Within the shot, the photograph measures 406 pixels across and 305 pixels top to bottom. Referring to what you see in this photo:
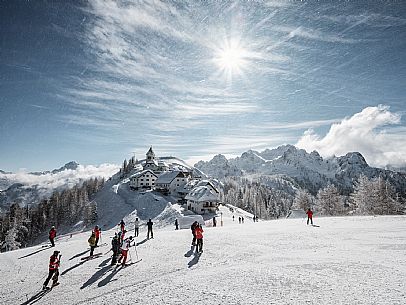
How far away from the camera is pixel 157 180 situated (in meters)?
93.6

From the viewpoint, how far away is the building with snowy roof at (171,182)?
297ft

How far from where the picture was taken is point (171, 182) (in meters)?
90.4

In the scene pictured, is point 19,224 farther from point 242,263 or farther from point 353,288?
point 353,288

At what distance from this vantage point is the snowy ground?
9156 mm

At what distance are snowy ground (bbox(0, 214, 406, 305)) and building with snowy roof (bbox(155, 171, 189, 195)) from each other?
71729 mm

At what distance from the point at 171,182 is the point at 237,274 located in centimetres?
8046

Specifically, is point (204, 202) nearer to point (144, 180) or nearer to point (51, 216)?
point (144, 180)

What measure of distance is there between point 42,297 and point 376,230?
80.3ft

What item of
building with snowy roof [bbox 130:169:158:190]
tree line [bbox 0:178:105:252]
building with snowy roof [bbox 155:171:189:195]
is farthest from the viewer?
building with snowy roof [bbox 130:169:158:190]

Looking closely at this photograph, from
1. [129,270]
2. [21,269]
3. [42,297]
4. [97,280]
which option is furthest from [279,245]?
[21,269]

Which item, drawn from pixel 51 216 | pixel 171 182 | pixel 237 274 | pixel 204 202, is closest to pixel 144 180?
pixel 171 182

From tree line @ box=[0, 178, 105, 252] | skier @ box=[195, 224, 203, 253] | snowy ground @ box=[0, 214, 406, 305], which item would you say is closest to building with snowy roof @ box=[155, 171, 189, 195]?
tree line @ box=[0, 178, 105, 252]

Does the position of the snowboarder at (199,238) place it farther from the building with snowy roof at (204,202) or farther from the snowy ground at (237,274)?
the building with snowy roof at (204,202)

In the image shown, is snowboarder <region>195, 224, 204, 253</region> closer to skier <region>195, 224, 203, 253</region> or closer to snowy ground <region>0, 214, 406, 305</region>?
skier <region>195, 224, 203, 253</region>
